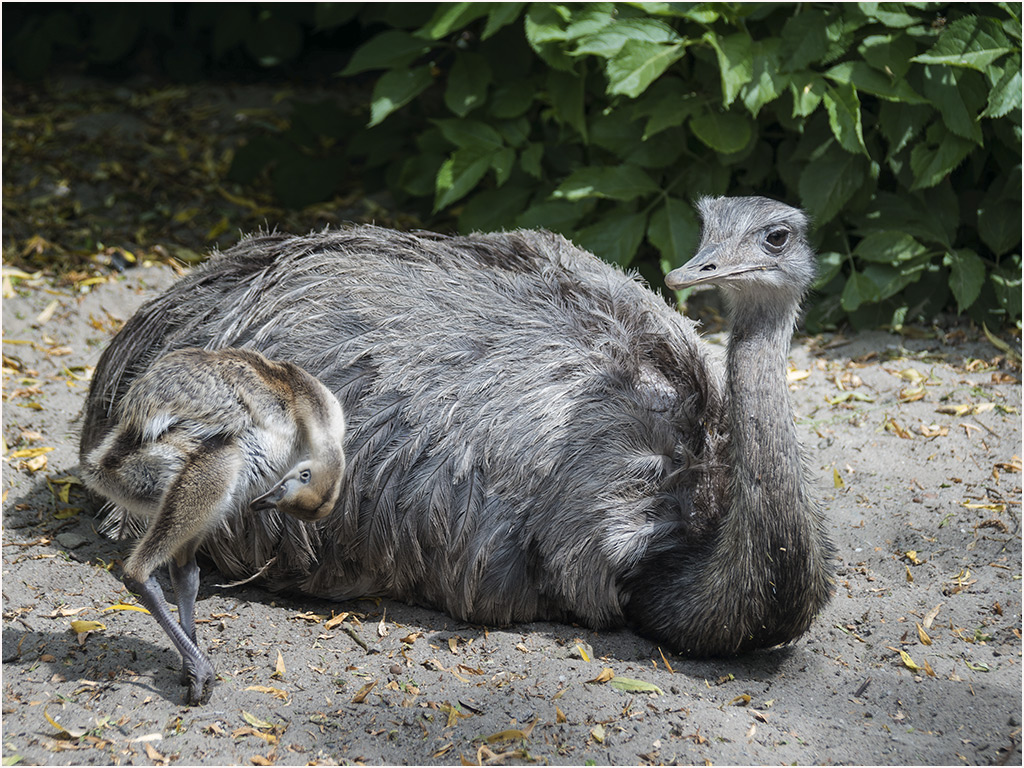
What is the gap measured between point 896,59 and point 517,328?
301cm

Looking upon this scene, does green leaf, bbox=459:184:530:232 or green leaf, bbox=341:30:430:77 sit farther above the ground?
green leaf, bbox=341:30:430:77

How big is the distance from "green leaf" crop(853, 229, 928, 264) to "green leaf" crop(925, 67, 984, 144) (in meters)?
0.64

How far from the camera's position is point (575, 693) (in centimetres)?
351

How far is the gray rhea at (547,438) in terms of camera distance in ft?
11.8

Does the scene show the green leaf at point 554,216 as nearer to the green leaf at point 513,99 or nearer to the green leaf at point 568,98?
the green leaf at point 568,98

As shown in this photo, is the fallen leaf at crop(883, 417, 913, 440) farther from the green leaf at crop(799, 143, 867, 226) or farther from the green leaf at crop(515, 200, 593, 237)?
the green leaf at crop(515, 200, 593, 237)

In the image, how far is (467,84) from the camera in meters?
6.58

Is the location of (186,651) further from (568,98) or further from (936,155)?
(936,155)

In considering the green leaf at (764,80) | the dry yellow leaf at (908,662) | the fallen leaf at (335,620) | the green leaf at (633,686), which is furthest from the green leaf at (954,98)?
the fallen leaf at (335,620)

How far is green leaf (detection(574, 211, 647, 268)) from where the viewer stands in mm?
6125

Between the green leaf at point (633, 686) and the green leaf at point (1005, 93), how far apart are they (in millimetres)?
3683

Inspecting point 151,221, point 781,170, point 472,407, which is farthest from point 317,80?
point 472,407

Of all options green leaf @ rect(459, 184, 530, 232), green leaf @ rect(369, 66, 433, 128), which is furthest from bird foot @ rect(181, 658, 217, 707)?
green leaf @ rect(369, 66, 433, 128)

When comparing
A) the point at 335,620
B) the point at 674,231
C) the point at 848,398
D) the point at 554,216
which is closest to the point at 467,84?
the point at 554,216
